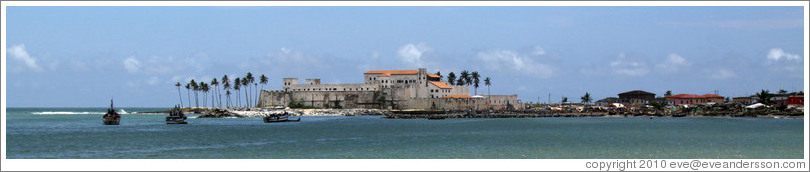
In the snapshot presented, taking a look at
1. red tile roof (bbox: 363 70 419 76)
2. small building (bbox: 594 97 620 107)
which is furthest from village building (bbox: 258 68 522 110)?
small building (bbox: 594 97 620 107)

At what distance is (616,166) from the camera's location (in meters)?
18.1

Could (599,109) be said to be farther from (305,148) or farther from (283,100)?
(305,148)

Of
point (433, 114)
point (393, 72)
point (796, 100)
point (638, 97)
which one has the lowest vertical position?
point (433, 114)

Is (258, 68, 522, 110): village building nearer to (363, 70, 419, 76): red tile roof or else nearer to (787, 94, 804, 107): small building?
(363, 70, 419, 76): red tile roof

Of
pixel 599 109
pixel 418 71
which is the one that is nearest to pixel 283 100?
pixel 418 71

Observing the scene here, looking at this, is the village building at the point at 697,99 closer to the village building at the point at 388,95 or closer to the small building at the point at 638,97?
the small building at the point at 638,97

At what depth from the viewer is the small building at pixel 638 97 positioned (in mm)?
119156

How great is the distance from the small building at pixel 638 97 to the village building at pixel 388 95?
89.7ft

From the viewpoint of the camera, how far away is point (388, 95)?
320 feet

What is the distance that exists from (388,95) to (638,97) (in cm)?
4465

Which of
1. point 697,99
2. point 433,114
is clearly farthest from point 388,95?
point 697,99

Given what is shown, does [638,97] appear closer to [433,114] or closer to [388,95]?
[388,95]

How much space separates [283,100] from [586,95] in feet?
220

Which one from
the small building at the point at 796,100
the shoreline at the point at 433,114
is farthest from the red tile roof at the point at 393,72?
the small building at the point at 796,100
